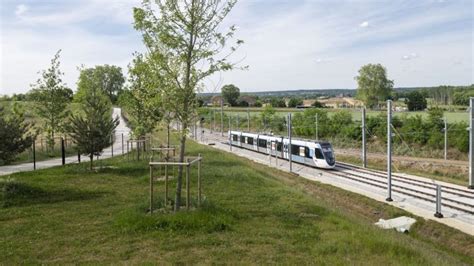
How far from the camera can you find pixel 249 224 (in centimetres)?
1216

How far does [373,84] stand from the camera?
10656 cm

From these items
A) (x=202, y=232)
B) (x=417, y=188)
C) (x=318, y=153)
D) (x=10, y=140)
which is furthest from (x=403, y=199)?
(x=10, y=140)

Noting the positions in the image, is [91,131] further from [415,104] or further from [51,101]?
[415,104]

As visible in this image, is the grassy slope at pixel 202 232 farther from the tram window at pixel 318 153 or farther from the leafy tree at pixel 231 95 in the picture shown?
the leafy tree at pixel 231 95

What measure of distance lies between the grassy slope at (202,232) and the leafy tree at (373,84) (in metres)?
93.3

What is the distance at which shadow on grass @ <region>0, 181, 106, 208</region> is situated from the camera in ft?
49.3

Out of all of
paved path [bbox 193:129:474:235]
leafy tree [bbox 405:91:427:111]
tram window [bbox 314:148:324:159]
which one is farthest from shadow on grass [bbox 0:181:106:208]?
leafy tree [bbox 405:91:427:111]

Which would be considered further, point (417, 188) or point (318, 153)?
point (318, 153)

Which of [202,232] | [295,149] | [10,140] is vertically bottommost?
[295,149]

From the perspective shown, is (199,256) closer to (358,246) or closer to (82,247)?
(82,247)

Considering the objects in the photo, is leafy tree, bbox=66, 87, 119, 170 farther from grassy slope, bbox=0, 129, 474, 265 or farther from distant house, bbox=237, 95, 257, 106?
distant house, bbox=237, 95, 257, 106

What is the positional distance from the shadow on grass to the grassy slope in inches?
1.3

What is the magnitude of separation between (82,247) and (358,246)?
6414mm

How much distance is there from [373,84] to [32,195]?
330 feet
